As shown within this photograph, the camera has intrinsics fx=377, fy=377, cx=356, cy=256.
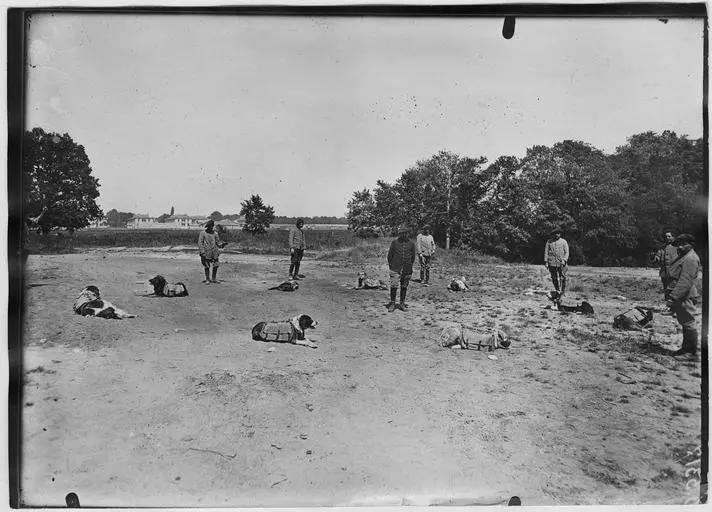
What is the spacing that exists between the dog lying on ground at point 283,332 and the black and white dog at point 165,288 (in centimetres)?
99

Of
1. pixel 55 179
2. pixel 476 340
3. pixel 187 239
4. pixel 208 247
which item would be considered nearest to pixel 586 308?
pixel 476 340

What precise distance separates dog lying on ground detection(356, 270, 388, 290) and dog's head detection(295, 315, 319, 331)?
77 centimetres

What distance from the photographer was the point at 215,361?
340cm

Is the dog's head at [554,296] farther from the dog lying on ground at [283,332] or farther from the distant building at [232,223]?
the distant building at [232,223]

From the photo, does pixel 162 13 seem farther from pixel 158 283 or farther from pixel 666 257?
pixel 666 257

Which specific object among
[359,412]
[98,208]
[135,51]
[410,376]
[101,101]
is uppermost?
[135,51]

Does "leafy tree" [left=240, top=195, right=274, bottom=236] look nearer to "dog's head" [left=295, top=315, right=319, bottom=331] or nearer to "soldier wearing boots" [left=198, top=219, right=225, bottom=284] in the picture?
"soldier wearing boots" [left=198, top=219, right=225, bottom=284]

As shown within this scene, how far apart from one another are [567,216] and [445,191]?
1.24m

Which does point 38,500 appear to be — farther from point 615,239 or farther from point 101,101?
point 615,239

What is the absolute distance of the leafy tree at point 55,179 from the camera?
135 inches

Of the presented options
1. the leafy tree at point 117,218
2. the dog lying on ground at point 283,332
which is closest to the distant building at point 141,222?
the leafy tree at point 117,218

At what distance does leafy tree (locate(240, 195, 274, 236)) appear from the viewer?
3.78 metres

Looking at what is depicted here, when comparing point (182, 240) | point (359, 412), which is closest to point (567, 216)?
point (359, 412)

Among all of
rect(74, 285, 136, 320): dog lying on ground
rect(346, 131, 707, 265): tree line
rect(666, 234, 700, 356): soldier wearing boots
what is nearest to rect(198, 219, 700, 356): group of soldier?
rect(666, 234, 700, 356): soldier wearing boots
